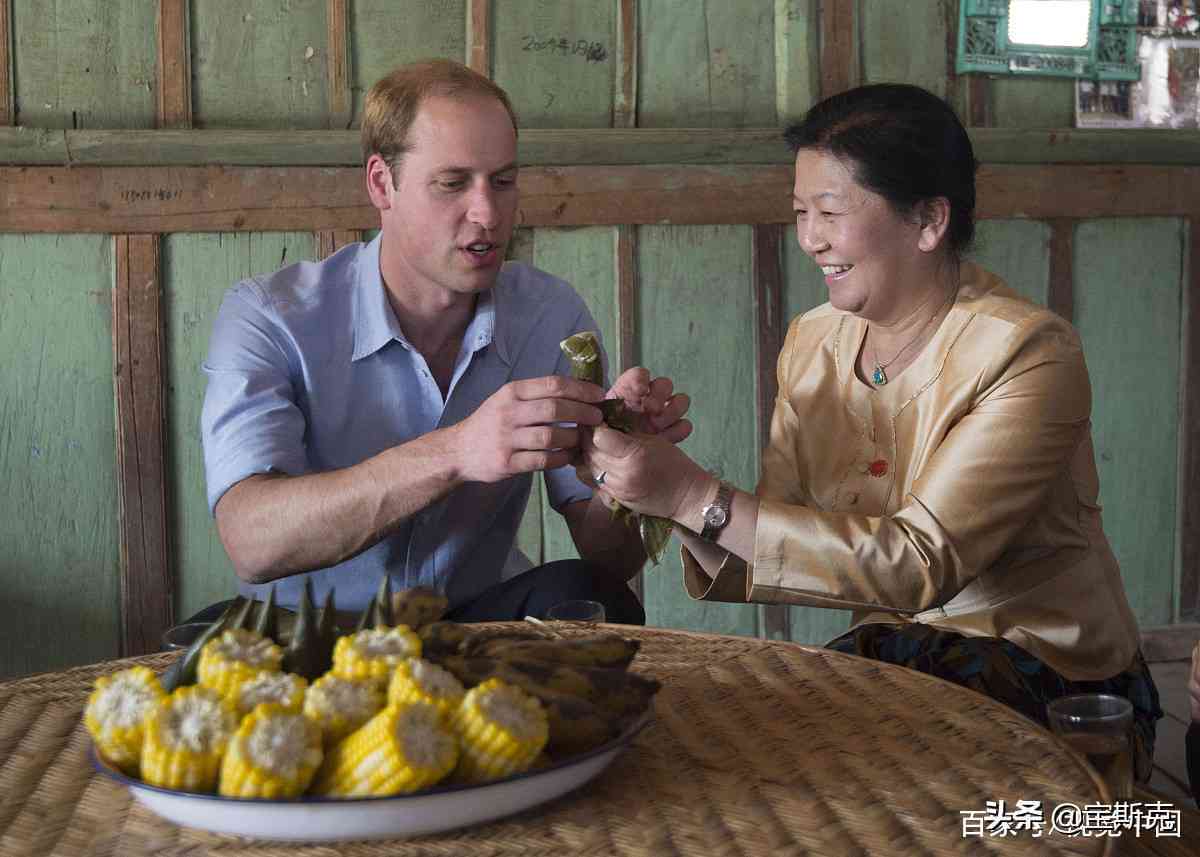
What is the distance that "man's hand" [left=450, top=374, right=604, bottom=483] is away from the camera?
6.82 feet

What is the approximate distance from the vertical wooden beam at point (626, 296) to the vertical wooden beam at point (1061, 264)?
1.33 meters

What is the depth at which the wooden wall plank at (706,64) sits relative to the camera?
148 inches

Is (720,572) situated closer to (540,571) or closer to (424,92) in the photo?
(540,571)

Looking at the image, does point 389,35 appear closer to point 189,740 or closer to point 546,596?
point 546,596

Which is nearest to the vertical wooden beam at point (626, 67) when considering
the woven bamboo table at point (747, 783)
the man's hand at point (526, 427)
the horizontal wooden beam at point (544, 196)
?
the horizontal wooden beam at point (544, 196)

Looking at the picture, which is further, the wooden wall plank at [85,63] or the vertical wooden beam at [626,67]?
the vertical wooden beam at [626,67]

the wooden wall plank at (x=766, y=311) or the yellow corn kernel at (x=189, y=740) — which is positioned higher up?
the wooden wall plank at (x=766, y=311)

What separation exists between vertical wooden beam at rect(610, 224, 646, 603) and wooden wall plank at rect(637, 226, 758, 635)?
0.02 metres

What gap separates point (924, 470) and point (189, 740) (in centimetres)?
140

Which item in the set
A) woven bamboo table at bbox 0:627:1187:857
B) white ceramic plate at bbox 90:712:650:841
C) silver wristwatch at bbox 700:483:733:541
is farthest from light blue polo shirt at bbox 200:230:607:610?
white ceramic plate at bbox 90:712:650:841

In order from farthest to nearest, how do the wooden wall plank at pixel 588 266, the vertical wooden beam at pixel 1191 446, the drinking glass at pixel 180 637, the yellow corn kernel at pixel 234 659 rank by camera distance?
the vertical wooden beam at pixel 1191 446, the wooden wall plank at pixel 588 266, the drinking glass at pixel 180 637, the yellow corn kernel at pixel 234 659

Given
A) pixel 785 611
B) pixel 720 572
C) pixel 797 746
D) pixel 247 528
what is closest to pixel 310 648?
pixel 797 746

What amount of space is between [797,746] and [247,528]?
119 cm

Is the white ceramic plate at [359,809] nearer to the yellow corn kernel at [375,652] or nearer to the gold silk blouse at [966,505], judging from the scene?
the yellow corn kernel at [375,652]
